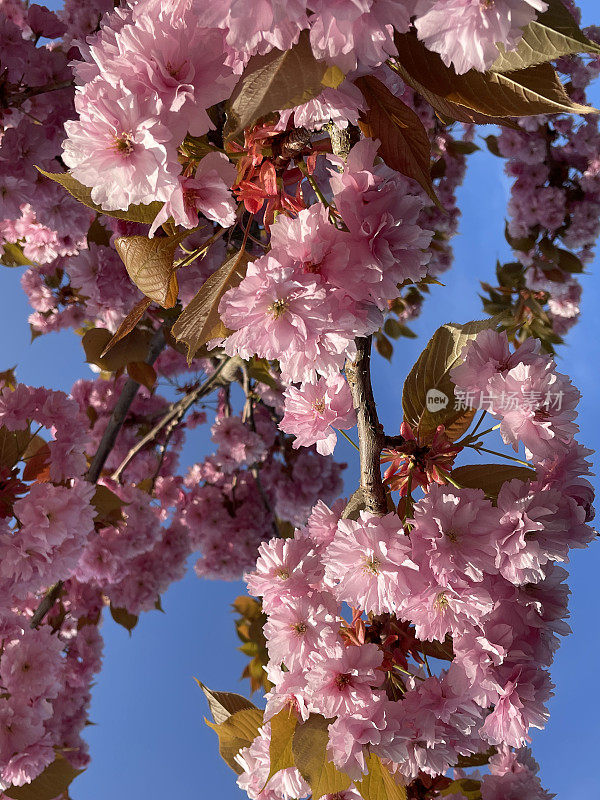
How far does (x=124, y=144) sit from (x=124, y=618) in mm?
2179

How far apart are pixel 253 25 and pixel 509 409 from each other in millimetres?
435

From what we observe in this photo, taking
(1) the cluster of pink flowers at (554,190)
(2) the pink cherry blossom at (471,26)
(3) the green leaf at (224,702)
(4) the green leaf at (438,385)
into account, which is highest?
(1) the cluster of pink flowers at (554,190)

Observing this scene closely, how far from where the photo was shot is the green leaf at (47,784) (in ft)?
4.55

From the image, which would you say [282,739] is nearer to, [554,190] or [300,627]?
[300,627]

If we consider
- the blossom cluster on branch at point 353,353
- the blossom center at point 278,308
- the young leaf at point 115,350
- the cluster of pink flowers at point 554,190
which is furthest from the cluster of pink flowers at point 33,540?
the cluster of pink flowers at point 554,190

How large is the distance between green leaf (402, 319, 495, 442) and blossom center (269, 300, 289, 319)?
0.33 metres

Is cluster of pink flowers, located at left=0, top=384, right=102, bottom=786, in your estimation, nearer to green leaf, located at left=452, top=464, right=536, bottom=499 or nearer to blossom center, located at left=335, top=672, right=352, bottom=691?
blossom center, located at left=335, top=672, right=352, bottom=691

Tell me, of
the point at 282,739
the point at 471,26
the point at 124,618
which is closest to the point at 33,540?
the point at 282,739

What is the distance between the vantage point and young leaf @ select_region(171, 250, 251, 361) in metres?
0.59

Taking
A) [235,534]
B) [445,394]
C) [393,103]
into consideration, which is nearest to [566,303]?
[235,534]

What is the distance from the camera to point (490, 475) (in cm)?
71

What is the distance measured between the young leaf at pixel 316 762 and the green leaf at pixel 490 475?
335 millimetres

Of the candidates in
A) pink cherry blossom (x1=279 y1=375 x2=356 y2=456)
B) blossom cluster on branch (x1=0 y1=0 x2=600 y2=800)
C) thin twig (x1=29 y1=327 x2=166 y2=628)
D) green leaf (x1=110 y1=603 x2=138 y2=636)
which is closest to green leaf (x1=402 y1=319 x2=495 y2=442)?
blossom cluster on branch (x1=0 y1=0 x2=600 y2=800)

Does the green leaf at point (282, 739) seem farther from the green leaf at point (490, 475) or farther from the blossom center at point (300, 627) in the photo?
the green leaf at point (490, 475)
